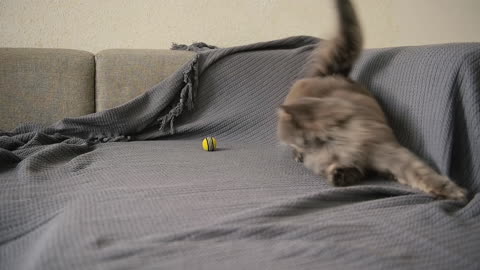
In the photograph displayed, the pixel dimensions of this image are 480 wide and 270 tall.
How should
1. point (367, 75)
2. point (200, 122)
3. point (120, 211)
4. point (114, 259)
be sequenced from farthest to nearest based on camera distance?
point (200, 122), point (367, 75), point (120, 211), point (114, 259)

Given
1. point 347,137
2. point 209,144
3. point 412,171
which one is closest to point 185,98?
point 209,144

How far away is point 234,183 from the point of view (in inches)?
40.0

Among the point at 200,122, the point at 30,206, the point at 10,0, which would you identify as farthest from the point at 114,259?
the point at 10,0

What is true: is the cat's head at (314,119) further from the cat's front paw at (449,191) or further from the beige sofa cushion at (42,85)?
the beige sofa cushion at (42,85)

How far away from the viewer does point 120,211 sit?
798mm

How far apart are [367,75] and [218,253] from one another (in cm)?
103

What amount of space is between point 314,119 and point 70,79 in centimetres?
117

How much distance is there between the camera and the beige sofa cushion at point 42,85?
62.2 inches

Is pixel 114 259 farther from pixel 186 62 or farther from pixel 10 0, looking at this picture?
pixel 10 0

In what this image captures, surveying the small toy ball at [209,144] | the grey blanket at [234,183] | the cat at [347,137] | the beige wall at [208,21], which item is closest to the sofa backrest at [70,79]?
the grey blanket at [234,183]

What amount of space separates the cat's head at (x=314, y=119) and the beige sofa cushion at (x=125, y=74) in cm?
78

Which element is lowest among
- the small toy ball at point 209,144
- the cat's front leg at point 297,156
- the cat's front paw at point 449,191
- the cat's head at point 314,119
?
the small toy ball at point 209,144

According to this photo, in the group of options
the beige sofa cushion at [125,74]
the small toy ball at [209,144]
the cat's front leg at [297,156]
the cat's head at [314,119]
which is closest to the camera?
the cat's head at [314,119]

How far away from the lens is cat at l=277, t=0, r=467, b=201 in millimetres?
1014
